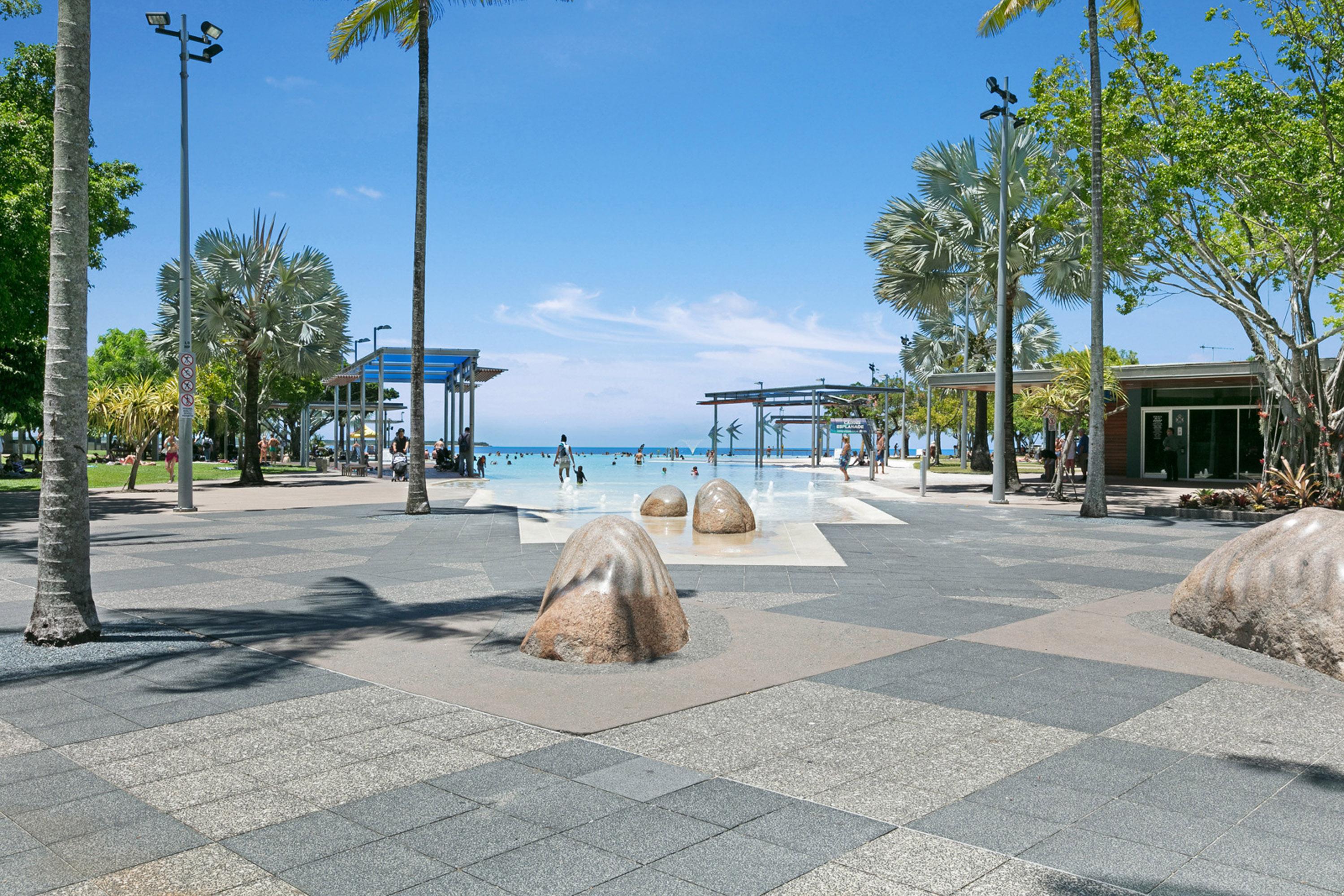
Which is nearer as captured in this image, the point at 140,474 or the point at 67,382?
the point at 67,382

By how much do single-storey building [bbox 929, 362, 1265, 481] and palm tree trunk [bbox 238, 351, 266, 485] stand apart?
64.3 feet

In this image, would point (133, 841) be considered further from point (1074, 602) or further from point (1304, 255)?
point (1304, 255)

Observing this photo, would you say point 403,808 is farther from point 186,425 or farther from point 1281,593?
point 186,425

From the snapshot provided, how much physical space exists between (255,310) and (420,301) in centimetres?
1265

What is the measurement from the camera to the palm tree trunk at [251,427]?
27.1m

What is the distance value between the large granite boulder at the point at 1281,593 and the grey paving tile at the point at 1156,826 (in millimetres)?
3079

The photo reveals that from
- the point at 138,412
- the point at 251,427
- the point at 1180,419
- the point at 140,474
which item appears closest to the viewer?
the point at 138,412

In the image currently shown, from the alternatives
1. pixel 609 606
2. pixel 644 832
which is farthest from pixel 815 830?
pixel 609 606

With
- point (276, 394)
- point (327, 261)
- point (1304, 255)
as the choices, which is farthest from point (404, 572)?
point (276, 394)

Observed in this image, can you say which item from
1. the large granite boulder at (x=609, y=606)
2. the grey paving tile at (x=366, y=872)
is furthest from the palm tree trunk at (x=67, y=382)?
the grey paving tile at (x=366, y=872)

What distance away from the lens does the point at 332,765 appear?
165 inches

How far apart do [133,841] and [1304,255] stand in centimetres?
2228

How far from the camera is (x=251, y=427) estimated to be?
27375mm

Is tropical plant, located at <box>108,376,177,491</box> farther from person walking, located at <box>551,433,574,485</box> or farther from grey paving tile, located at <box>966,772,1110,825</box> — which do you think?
grey paving tile, located at <box>966,772,1110,825</box>
